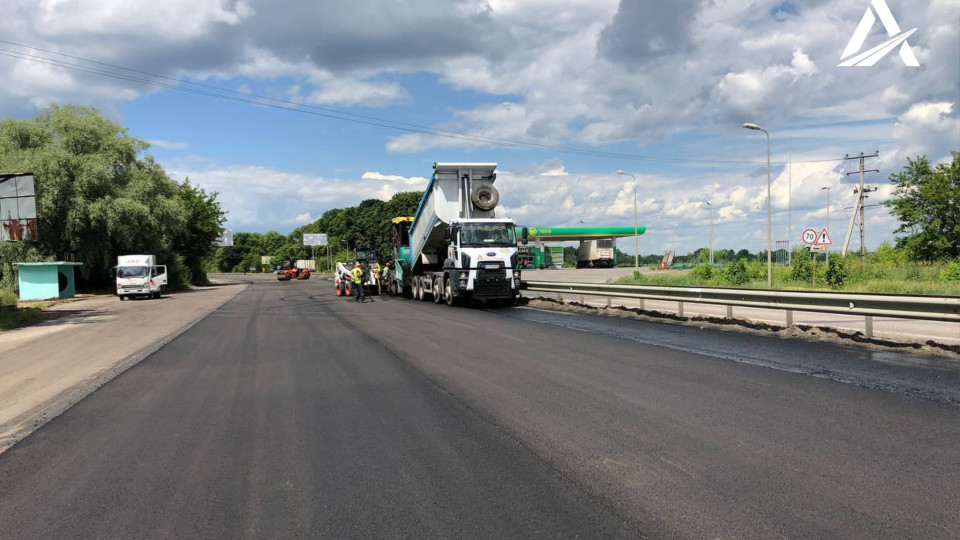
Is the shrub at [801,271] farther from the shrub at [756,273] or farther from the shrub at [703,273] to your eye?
the shrub at [703,273]

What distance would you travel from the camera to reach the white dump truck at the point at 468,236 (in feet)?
71.4

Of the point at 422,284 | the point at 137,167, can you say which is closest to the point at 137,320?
the point at 422,284

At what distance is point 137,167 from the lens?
43.4 m

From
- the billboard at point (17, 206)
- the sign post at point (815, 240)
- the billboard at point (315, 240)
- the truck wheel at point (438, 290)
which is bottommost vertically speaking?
the truck wheel at point (438, 290)

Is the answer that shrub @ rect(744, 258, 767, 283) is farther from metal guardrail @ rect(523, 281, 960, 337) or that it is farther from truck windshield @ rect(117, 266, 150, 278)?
truck windshield @ rect(117, 266, 150, 278)

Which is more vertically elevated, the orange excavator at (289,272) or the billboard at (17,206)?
the billboard at (17,206)

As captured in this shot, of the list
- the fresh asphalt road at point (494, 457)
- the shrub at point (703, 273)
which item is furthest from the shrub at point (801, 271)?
the fresh asphalt road at point (494, 457)

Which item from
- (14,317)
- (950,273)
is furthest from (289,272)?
(950,273)

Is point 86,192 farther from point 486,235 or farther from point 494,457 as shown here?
point 494,457

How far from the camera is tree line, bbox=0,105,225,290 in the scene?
3528 centimetres

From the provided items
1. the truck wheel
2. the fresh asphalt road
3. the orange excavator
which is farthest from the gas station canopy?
the fresh asphalt road

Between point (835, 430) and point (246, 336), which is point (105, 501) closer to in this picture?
point (835, 430)

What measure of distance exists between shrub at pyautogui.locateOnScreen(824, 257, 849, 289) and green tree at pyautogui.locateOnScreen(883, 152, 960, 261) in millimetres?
10431

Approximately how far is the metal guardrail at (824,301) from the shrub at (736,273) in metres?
17.5
